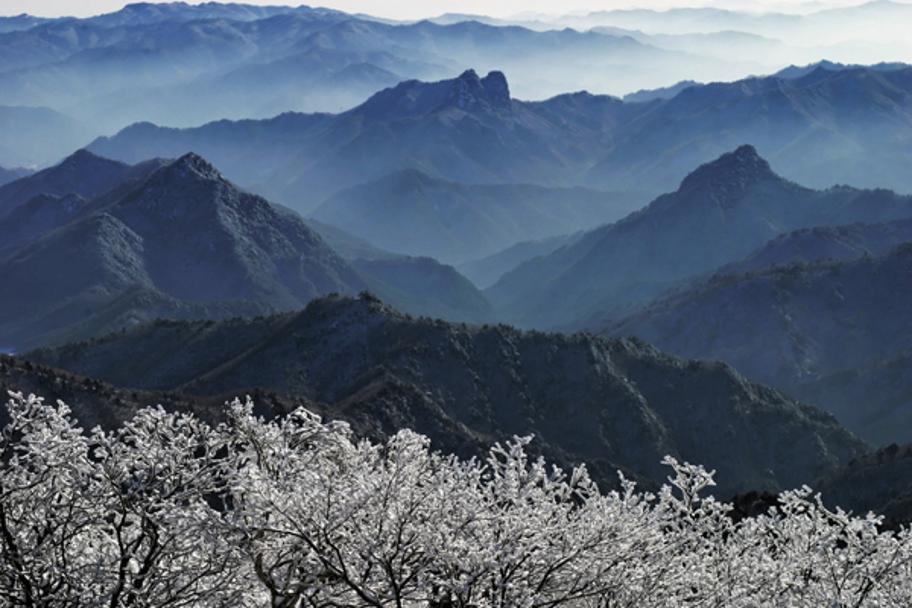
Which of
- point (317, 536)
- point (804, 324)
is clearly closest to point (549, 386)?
→ point (804, 324)

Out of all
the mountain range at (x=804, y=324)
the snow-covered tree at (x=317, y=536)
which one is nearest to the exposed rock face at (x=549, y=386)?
the mountain range at (x=804, y=324)

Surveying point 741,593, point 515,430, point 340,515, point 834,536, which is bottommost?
Answer: point 515,430

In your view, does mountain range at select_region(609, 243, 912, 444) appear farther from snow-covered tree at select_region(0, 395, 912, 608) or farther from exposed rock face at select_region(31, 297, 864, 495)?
snow-covered tree at select_region(0, 395, 912, 608)

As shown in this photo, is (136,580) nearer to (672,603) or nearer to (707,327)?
(672,603)

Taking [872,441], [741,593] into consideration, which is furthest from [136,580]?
[872,441]

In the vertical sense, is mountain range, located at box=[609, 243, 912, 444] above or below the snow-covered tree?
below

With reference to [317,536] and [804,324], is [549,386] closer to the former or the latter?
[804,324]

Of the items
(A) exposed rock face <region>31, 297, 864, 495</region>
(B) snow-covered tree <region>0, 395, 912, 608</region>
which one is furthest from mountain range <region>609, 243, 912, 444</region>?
(B) snow-covered tree <region>0, 395, 912, 608</region>

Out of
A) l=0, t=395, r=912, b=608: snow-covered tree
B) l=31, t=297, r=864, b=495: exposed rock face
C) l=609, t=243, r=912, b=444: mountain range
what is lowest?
l=609, t=243, r=912, b=444: mountain range
